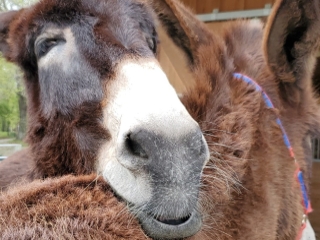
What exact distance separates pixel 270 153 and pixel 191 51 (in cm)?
41

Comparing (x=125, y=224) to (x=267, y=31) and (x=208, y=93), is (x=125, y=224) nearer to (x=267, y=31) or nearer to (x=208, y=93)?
(x=208, y=93)

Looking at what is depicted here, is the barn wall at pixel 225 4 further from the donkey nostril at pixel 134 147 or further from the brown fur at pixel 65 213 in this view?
the brown fur at pixel 65 213

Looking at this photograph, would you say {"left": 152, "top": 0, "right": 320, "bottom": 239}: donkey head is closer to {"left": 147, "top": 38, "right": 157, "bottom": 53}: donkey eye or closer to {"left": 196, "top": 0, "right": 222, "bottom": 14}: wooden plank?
{"left": 147, "top": 38, "right": 157, "bottom": 53}: donkey eye

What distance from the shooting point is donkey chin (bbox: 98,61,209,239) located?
2.40 feet

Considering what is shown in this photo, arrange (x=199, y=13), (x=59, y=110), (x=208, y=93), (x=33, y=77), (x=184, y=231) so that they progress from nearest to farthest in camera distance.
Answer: (x=184, y=231) < (x=208, y=93) < (x=59, y=110) < (x=33, y=77) < (x=199, y=13)

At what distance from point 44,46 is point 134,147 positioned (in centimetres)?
60

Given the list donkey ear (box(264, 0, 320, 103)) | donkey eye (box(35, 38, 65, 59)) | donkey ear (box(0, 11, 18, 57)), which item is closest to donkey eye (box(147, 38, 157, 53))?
donkey eye (box(35, 38, 65, 59))

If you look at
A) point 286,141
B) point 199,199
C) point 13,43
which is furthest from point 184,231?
point 13,43

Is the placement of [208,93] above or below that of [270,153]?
above

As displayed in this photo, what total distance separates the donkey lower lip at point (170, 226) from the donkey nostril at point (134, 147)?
117 mm

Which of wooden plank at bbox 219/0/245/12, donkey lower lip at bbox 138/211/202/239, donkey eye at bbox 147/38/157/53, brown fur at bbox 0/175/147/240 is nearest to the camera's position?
brown fur at bbox 0/175/147/240

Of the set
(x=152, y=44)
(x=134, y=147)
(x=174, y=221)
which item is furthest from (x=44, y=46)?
(x=174, y=221)

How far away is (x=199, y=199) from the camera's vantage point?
2.59 ft

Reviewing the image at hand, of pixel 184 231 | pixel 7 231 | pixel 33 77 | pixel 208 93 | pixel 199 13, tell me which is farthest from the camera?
pixel 199 13
